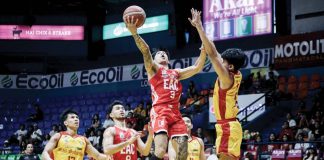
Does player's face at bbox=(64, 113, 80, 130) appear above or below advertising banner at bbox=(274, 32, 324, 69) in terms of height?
below

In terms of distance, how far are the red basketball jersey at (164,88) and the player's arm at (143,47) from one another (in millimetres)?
95

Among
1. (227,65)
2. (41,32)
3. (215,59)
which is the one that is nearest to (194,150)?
(227,65)

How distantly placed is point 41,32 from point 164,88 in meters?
22.8

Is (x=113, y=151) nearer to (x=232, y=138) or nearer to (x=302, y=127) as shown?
(x=232, y=138)

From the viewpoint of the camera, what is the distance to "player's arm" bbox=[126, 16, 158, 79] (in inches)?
310

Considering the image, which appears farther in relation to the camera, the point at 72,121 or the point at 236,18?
the point at 236,18

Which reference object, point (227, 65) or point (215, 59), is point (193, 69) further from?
point (215, 59)

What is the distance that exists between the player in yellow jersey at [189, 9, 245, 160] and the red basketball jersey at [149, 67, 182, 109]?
88 centimetres

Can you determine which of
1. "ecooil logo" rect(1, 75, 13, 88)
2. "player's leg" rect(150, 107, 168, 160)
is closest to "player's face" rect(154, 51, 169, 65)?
"player's leg" rect(150, 107, 168, 160)

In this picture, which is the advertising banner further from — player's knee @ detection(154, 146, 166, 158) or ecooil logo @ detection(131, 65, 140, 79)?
player's knee @ detection(154, 146, 166, 158)

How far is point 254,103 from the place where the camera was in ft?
66.7

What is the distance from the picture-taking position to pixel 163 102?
8.05 m

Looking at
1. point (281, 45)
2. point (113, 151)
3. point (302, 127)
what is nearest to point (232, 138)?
point (113, 151)

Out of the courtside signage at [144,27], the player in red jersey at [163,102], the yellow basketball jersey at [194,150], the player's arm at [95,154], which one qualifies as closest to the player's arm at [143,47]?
the player in red jersey at [163,102]
